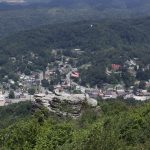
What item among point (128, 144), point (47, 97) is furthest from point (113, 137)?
point (47, 97)

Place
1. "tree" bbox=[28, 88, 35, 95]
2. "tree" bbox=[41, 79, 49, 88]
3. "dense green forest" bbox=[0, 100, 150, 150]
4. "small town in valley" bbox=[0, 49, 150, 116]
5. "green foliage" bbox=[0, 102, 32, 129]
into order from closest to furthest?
1. "dense green forest" bbox=[0, 100, 150, 150]
2. "green foliage" bbox=[0, 102, 32, 129]
3. "small town in valley" bbox=[0, 49, 150, 116]
4. "tree" bbox=[28, 88, 35, 95]
5. "tree" bbox=[41, 79, 49, 88]

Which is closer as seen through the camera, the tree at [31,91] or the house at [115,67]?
the tree at [31,91]

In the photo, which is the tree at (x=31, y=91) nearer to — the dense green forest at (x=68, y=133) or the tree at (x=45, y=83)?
the tree at (x=45, y=83)

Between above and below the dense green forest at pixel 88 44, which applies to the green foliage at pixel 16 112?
above

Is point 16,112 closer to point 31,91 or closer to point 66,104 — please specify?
point 66,104

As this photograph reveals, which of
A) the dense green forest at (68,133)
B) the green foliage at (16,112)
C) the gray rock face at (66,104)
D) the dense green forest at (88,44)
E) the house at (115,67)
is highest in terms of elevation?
the dense green forest at (68,133)

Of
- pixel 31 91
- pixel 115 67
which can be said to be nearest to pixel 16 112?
pixel 31 91

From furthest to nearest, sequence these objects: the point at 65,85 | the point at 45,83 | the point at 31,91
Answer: the point at 45,83, the point at 65,85, the point at 31,91

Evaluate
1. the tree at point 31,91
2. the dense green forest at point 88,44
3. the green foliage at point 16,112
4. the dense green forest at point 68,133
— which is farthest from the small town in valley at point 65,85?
the dense green forest at point 68,133

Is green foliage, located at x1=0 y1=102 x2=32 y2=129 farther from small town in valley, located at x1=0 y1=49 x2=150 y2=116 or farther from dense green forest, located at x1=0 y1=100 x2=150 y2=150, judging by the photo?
small town in valley, located at x1=0 y1=49 x2=150 y2=116

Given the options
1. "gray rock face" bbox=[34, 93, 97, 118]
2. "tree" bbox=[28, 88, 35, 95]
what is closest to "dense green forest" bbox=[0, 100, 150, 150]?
"gray rock face" bbox=[34, 93, 97, 118]
